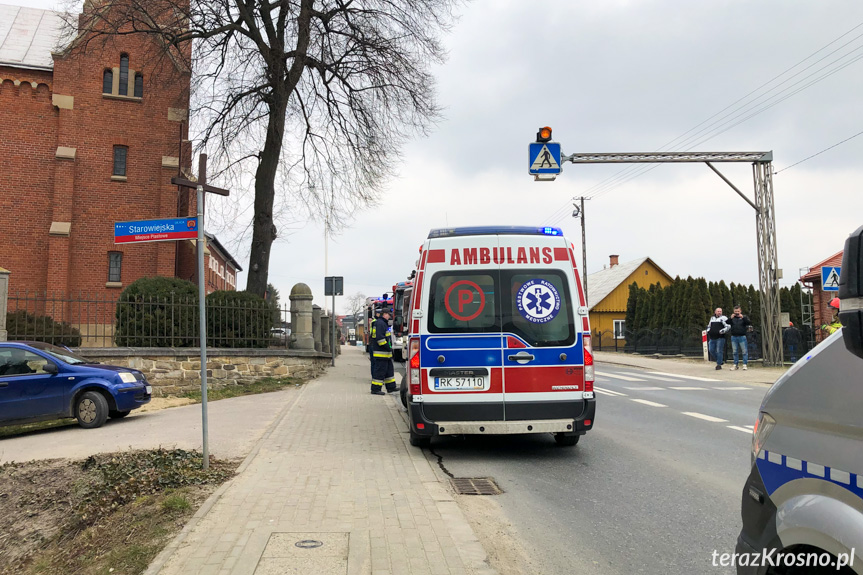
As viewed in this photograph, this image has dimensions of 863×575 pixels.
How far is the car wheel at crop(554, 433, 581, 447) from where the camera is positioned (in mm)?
8055

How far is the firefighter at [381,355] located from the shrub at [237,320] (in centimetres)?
333

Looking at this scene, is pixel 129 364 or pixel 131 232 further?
pixel 129 364

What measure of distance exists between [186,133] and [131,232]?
22.3 meters

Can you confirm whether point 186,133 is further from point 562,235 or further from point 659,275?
point 659,275

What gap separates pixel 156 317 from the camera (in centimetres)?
1438

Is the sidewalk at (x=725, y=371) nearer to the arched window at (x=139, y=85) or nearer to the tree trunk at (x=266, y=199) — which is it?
the tree trunk at (x=266, y=199)

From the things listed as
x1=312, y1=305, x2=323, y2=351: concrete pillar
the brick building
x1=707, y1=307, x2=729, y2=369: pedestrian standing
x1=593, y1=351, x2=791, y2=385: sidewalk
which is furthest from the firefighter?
the brick building

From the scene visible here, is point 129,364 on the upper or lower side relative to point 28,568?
upper

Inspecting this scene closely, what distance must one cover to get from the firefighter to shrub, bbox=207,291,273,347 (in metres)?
3.33

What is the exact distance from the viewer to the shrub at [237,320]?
50.3 ft

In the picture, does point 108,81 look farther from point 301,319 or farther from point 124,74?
point 301,319

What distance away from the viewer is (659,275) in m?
56.2

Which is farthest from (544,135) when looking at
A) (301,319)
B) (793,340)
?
(793,340)

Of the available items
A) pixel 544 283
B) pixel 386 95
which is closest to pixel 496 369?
pixel 544 283
